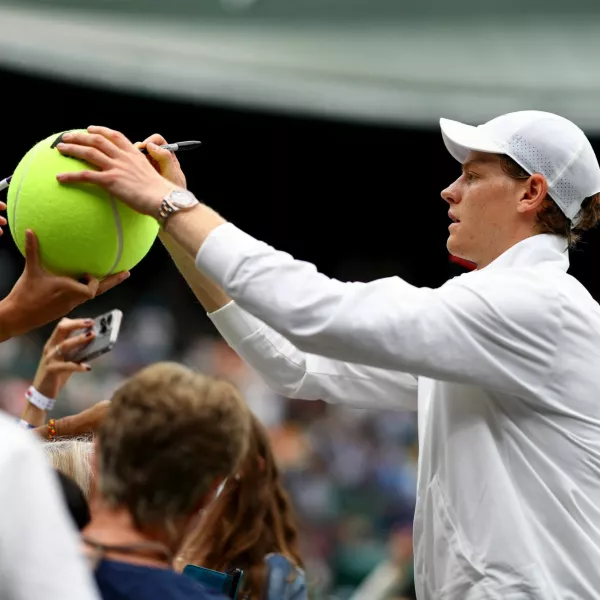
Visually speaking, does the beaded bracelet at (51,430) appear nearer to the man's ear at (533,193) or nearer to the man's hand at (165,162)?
the man's hand at (165,162)

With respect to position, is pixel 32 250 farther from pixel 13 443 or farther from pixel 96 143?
pixel 13 443

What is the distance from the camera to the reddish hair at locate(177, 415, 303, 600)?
3488 millimetres

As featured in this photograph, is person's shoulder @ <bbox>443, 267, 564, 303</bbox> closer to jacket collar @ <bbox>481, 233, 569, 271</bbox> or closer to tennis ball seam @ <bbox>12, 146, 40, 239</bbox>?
jacket collar @ <bbox>481, 233, 569, 271</bbox>

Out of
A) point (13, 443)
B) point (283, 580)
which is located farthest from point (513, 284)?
point (283, 580)

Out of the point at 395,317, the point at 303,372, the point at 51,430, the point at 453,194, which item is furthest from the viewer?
the point at 51,430

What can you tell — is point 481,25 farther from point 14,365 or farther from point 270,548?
point 270,548

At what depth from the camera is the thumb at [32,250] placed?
2.32 meters

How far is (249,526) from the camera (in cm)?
355

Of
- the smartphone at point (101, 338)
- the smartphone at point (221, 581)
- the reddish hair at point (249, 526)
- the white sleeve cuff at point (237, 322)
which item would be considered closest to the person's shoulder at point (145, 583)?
the smartphone at point (221, 581)

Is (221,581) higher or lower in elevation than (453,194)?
lower

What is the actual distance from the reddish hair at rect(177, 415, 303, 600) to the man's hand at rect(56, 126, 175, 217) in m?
1.45

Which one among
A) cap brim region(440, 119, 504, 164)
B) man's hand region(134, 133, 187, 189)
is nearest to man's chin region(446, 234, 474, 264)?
cap brim region(440, 119, 504, 164)

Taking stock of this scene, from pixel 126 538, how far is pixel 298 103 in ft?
33.4

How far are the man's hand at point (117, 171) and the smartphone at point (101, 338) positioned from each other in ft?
1.16
